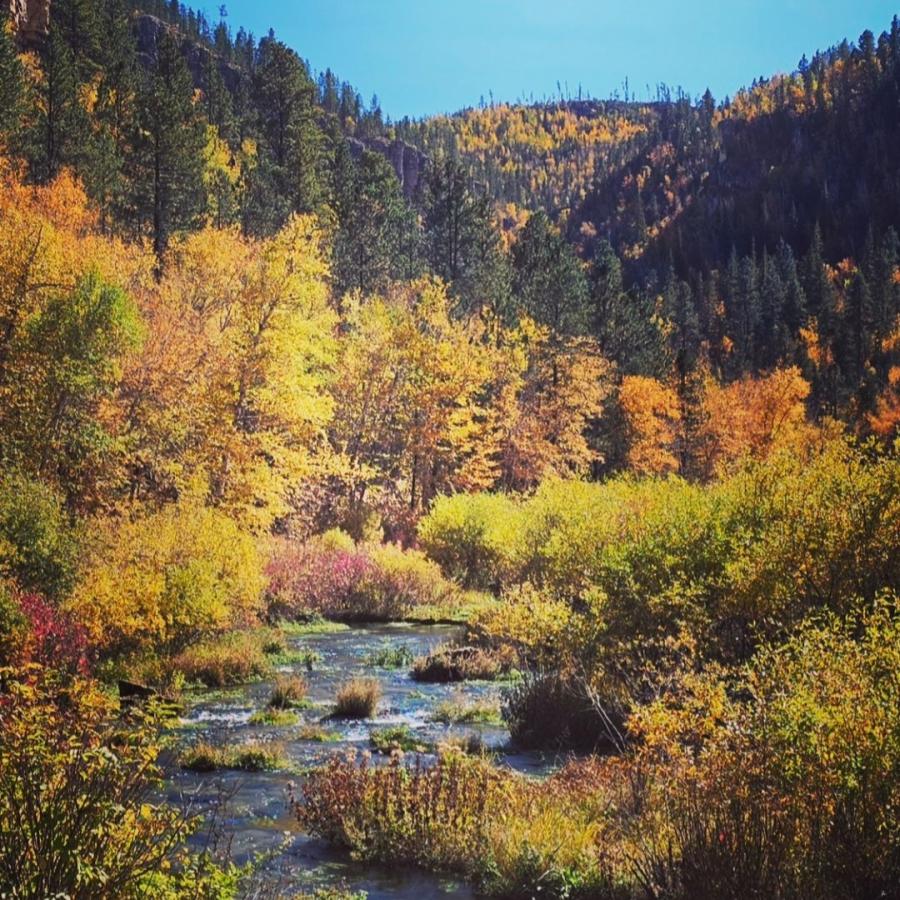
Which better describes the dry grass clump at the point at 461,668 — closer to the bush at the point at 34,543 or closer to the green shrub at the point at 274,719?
the green shrub at the point at 274,719

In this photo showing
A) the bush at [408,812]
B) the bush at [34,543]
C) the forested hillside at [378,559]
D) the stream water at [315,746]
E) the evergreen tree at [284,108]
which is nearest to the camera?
the forested hillside at [378,559]

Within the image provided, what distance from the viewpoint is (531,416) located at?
58.4 m

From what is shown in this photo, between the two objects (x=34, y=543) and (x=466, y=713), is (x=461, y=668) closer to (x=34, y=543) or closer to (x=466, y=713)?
(x=466, y=713)

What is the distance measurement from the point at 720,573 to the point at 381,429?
106 feet

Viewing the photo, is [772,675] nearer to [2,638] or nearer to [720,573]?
[720,573]

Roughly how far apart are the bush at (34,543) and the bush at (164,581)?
1.89ft

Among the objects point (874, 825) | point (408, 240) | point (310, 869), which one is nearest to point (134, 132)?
point (408, 240)

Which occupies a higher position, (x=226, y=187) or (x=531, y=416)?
(x=226, y=187)

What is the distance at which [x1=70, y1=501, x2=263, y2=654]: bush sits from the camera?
19344mm

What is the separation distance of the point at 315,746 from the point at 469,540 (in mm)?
21347

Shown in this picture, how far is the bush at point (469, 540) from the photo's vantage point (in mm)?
36156

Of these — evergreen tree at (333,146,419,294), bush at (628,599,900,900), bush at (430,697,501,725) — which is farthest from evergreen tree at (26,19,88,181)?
bush at (628,599,900,900)

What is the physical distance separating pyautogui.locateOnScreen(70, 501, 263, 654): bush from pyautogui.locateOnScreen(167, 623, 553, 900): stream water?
1.99 m

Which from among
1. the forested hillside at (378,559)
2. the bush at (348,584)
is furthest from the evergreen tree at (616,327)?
the bush at (348,584)
